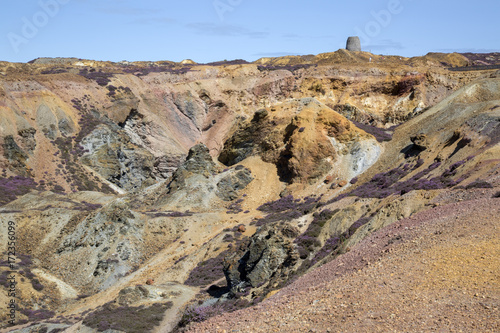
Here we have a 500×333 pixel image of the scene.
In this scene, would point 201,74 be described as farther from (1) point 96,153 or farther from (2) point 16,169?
(2) point 16,169

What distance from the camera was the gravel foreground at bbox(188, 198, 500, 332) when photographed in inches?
541

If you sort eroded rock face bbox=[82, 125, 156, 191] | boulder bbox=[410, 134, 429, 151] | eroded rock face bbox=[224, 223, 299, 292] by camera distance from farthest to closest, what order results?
1. eroded rock face bbox=[82, 125, 156, 191]
2. boulder bbox=[410, 134, 429, 151]
3. eroded rock face bbox=[224, 223, 299, 292]

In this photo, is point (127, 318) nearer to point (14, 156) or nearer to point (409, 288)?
point (409, 288)

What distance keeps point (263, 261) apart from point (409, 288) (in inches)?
526

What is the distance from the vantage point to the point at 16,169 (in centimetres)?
6109

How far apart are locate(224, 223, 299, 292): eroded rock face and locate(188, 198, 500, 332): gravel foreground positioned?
638cm

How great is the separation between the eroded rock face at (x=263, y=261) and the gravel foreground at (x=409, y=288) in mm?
6379

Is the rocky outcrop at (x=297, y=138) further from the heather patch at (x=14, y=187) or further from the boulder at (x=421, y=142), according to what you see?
the heather patch at (x=14, y=187)

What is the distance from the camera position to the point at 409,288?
50.9 ft

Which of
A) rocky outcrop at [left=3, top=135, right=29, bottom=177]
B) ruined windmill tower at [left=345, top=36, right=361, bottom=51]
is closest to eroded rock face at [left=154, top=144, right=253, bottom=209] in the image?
rocky outcrop at [left=3, top=135, right=29, bottom=177]

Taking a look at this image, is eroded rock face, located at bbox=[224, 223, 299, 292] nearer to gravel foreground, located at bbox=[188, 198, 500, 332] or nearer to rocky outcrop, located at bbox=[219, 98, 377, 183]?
gravel foreground, located at bbox=[188, 198, 500, 332]

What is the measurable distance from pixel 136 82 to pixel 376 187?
197 feet

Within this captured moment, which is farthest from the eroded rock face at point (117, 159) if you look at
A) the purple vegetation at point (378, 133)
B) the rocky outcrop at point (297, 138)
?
the purple vegetation at point (378, 133)

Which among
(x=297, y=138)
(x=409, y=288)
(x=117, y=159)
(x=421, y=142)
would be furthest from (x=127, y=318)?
(x=117, y=159)
